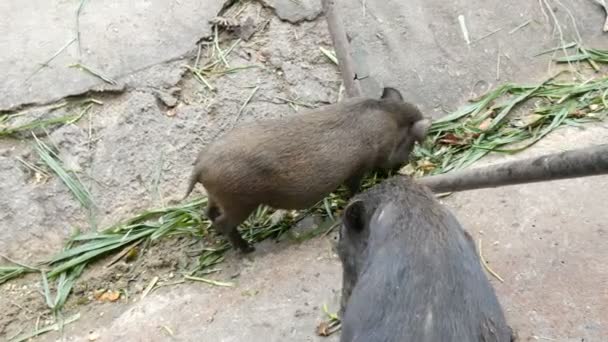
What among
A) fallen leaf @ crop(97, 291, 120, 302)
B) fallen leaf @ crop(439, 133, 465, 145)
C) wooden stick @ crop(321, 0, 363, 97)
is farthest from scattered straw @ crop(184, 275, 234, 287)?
fallen leaf @ crop(439, 133, 465, 145)

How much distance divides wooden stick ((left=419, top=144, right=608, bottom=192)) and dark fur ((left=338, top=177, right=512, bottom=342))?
0.35 meters

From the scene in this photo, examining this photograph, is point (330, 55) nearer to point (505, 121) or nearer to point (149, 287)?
point (505, 121)

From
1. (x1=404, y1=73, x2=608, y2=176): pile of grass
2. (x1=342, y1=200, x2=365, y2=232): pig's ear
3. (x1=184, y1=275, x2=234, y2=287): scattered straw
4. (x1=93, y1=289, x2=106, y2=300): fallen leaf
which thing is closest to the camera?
(x1=342, y1=200, x2=365, y2=232): pig's ear

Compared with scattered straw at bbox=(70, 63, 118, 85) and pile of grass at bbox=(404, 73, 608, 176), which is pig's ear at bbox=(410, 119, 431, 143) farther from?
scattered straw at bbox=(70, 63, 118, 85)

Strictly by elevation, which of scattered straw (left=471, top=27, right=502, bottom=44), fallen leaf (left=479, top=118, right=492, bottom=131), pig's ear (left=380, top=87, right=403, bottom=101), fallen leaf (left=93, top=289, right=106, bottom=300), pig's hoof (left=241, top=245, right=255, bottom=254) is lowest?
pig's hoof (left=241, top=245, right=255, bottom=254)

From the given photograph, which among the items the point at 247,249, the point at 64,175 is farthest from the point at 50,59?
the point at 247,249

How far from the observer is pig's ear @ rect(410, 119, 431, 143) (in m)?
4.61

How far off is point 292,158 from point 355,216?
1.07 m

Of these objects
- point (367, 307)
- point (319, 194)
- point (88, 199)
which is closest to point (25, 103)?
point (88, 199)

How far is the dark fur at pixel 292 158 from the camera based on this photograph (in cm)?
395

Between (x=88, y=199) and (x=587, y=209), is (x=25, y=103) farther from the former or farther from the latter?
(x=587, y=209)

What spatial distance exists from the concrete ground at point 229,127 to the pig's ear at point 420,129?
1.46 feet

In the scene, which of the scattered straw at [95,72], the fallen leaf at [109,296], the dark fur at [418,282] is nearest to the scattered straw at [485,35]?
the scattered straw at [95,72]

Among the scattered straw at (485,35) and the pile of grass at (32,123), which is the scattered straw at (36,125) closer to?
the pile of grass at (32,123)
